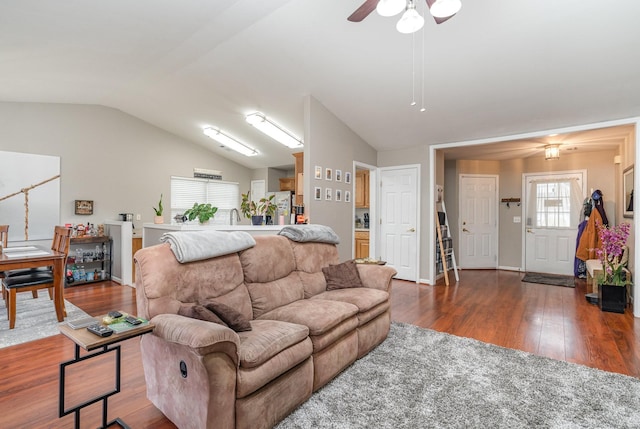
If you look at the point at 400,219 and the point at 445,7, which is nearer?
the point at 445,7

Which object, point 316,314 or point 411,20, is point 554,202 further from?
point 316,314

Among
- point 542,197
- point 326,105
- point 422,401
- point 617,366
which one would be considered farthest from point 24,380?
point 542,197

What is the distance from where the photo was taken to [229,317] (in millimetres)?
1910

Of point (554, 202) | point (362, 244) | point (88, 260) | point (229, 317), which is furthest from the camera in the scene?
point (554, 202)

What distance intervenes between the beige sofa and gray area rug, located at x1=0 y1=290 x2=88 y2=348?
1970 mm

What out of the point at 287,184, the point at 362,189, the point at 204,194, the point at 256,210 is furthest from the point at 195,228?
the point at 287,184

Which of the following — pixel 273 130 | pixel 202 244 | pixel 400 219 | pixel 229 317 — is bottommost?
pixel 229 317

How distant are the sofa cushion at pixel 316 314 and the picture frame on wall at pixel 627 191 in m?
4.28

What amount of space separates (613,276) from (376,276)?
3228mm

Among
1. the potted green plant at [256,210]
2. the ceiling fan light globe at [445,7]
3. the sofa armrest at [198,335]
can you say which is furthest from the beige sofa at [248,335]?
the ceiling fan light globe at [445,7]

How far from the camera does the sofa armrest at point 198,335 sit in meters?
1.44

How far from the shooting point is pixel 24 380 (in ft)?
7.40

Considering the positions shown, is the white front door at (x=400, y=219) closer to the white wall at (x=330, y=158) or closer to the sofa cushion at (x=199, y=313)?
the white wall at (x=330, y=158)

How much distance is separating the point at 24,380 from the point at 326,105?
4.11 metres
